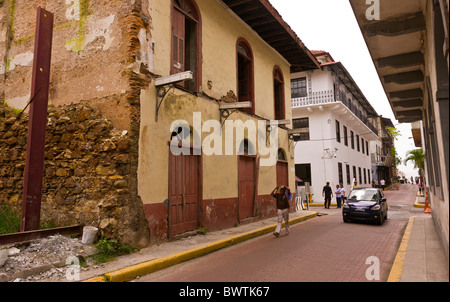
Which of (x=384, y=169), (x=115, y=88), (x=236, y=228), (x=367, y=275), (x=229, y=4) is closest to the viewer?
(x=367, y=275)

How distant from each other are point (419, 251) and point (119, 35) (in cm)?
840

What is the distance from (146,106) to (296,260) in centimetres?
488

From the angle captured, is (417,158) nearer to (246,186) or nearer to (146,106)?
(246,186)

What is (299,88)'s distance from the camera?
24.8 meters

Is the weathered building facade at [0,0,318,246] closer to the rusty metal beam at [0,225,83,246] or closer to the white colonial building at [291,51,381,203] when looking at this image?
the rusty metal beam at [0,225,83,246]

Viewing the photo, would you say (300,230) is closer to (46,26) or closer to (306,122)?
(46,26)

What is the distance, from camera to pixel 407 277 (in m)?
4.98

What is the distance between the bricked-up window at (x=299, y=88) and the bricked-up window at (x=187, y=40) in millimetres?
15621

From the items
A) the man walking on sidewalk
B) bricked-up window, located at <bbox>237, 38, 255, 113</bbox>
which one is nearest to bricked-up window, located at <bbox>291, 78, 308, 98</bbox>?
bricked-up window, located at <bbox>237, 38, 255, 113</bbox>

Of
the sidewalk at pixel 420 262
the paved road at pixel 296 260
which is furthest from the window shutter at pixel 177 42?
the sidewalk at pixel 420 262

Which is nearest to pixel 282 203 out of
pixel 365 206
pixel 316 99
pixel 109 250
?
pixel 365 206

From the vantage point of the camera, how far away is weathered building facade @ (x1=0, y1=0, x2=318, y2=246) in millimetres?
7305

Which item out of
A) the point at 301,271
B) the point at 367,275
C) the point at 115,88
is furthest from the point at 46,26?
the point at 367,275

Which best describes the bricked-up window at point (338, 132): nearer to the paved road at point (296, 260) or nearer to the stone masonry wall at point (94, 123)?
the paved road at point (296, 260)
